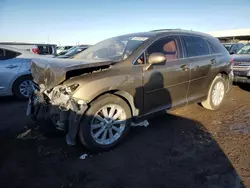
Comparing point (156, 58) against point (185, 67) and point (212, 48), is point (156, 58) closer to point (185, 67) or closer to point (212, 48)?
point (185, 67)

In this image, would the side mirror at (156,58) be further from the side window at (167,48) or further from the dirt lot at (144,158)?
the dirt lot at (144,158)

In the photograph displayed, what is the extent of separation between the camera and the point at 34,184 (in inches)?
101

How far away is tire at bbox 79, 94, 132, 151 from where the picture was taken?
3.04 m

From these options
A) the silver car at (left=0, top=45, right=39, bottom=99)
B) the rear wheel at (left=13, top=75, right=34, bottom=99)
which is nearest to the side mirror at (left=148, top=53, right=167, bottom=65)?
the silver car at (left=0, top=45, right=39, bottom=99)

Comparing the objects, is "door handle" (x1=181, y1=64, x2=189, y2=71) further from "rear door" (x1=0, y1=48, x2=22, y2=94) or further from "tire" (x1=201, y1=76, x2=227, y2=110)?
"rear door" (x1=0, y1=48, x2=22, y2=94)

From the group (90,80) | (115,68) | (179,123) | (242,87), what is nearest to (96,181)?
(90,80)

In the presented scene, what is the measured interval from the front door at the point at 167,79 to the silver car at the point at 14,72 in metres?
3.93

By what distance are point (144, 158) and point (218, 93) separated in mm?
3018

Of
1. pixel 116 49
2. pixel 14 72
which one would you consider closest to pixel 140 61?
pixel 116 49

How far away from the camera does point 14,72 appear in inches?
238

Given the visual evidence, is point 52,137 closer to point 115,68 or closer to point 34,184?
point 34,184

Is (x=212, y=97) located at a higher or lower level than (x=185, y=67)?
lower

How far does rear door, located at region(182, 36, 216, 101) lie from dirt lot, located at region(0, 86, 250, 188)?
64cm

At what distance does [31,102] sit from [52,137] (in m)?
0.71
